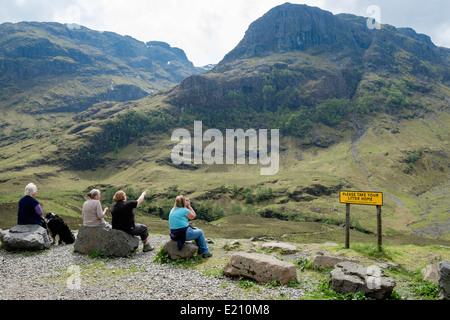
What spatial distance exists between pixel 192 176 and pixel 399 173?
296ft

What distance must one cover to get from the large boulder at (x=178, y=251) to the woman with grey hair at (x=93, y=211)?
374cm

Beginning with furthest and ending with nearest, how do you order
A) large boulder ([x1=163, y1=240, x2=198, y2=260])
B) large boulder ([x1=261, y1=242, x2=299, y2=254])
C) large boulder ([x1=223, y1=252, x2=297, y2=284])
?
1. large boulder ([x1=261, y1=242, x2=299, y2=254])
2. large boulder ([x1=163, y1=240, x2=198, y2=260])
3. large boulder ([x1=223, y1=252, x2=297, y2=284])

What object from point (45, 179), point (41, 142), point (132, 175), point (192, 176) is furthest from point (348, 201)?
point (41, 142)

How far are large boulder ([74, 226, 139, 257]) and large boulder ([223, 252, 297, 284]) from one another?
5.78m

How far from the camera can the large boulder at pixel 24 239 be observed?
15.5 metres

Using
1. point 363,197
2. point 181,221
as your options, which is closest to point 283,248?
point 363,197

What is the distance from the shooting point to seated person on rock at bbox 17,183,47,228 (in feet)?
50.0

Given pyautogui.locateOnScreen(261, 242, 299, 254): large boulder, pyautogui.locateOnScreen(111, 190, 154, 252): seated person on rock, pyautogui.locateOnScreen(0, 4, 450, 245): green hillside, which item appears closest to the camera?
pyautogui.locateOnScreen(111, 190, 154, 252): seated person on rock

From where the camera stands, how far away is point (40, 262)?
45.7 feet

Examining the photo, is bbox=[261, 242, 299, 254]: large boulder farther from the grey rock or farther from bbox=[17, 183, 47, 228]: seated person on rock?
bbox=[17, 183, 47, 228]: seated person on rock

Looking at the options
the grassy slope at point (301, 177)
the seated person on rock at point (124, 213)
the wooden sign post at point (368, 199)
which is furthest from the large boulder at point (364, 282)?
the grassy slope at point (301, 177)

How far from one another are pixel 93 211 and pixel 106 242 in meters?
1.75

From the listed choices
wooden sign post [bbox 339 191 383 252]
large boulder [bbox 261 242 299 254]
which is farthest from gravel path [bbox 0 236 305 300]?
wooden sign post [bbox 339 191 383 252]
